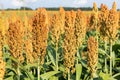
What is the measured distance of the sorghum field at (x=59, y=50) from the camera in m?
4.23

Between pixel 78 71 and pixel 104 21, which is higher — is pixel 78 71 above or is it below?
below

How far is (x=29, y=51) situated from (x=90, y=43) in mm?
1280

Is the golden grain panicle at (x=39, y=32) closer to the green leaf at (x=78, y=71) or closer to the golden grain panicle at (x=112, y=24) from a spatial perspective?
the green leaf at (x=78, y=71)

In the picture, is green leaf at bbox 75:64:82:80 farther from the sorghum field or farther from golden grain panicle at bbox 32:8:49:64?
Answer: golden grain panicle at bbox 32:8:49:64

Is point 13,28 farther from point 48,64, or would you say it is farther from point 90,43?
point 48,64

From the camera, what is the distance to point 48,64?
251 inches

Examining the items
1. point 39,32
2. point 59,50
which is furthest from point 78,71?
point 39,32

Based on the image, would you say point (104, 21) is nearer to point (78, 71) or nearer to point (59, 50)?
point (78, 71)

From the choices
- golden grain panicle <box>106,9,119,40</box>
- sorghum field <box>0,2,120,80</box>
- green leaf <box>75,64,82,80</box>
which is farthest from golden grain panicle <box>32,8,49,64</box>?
golden grain panicle <box>106,9,119,40</box>

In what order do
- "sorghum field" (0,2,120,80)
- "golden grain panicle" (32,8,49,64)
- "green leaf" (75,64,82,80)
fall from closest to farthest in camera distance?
"golden grain panicle" (32,8,49,64) < "sorghum field" (0,2,120,80) < "green leaf" (75,64,82,80)

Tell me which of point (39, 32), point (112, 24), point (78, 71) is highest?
point (39, 32)

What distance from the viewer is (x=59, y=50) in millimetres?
7078

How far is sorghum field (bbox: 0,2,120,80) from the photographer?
13.9 ft

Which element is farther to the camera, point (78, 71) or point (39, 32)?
point (78, 71)
